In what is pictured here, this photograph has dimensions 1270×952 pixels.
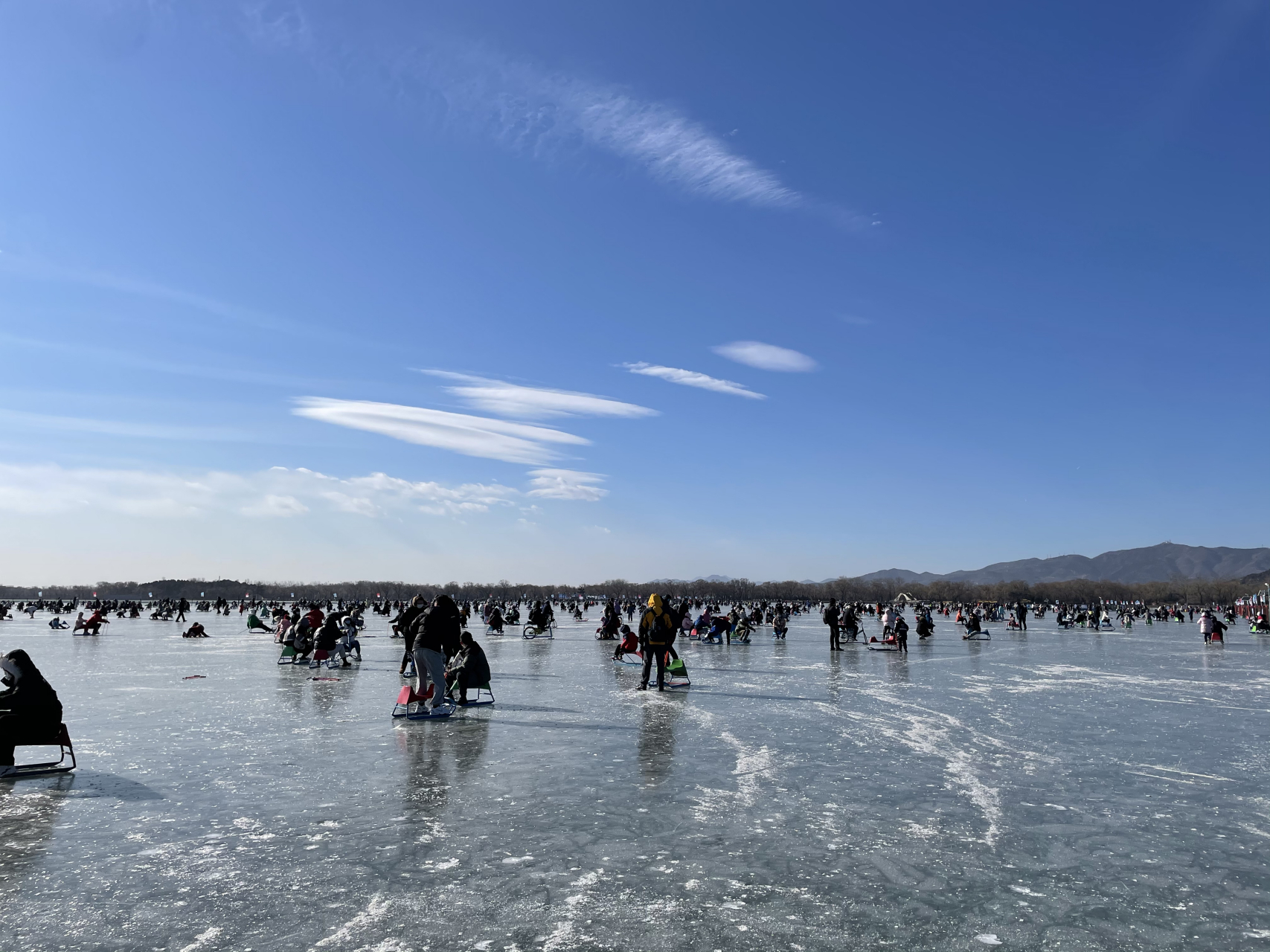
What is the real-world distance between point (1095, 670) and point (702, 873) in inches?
763

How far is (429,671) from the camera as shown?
1245 cm

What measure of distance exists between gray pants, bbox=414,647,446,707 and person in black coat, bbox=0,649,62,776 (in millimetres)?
4836

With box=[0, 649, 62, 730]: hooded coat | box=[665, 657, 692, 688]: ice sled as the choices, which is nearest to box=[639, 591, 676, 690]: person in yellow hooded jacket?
box=[665, 657, 692, 688]: ice sled

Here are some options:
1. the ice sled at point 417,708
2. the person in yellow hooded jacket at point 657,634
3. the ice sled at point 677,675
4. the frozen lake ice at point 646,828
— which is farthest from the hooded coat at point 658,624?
the ice sled at point 417,708

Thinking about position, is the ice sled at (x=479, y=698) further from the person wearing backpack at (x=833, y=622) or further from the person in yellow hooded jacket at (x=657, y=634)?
the person wearing backpack at (x=833, y=622)

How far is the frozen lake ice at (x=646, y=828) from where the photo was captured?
15.3 ft

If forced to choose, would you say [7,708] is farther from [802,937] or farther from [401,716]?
[802,937]

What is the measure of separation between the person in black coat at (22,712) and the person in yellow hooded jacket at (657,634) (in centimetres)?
919

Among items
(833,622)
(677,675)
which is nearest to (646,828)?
(677,675)

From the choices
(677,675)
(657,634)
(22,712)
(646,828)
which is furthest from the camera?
(677,675)

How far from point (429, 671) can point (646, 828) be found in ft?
22.0

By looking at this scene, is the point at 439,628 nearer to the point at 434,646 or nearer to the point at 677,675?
the point at 434,646

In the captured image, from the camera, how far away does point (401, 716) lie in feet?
40.4

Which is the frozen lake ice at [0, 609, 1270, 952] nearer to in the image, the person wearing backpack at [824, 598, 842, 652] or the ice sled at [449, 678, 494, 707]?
the ice sled at [449, 678, 494, 707]
